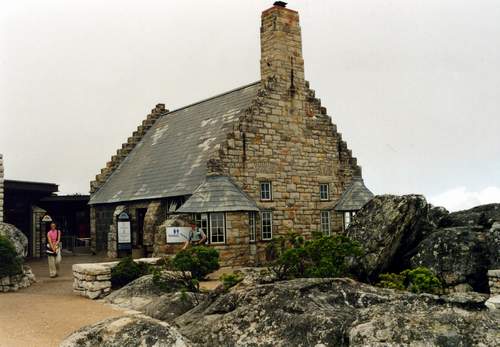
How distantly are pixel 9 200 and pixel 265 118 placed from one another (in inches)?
621

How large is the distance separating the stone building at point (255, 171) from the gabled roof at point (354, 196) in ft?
0.20

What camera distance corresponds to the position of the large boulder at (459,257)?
15.8 metres

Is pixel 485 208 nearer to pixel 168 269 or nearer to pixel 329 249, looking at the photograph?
pixel 329 249

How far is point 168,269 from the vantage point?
16.2 m

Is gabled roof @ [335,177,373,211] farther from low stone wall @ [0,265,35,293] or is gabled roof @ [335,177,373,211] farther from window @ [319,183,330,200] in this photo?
low stone wall @ [0,265,35,293]

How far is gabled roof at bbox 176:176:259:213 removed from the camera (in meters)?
21.5

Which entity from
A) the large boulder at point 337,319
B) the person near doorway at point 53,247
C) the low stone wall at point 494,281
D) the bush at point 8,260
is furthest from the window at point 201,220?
the large boulder at point 337,319

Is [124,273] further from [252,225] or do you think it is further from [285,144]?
[285,144]

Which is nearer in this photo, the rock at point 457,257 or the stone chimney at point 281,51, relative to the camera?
the rock at point 457,257

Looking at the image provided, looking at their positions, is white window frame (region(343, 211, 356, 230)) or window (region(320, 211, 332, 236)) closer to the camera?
window (region(320, 211, 332, 236))

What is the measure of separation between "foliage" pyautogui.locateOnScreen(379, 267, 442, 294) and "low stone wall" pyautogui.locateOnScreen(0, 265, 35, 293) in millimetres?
11749

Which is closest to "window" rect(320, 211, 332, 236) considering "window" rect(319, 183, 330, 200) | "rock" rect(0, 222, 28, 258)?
"window" rect(319, 183, 330, 200)

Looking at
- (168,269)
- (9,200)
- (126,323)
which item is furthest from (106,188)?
(126,323)

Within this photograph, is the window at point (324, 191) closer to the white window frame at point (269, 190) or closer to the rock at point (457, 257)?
the white window frame at point (269, 190)
